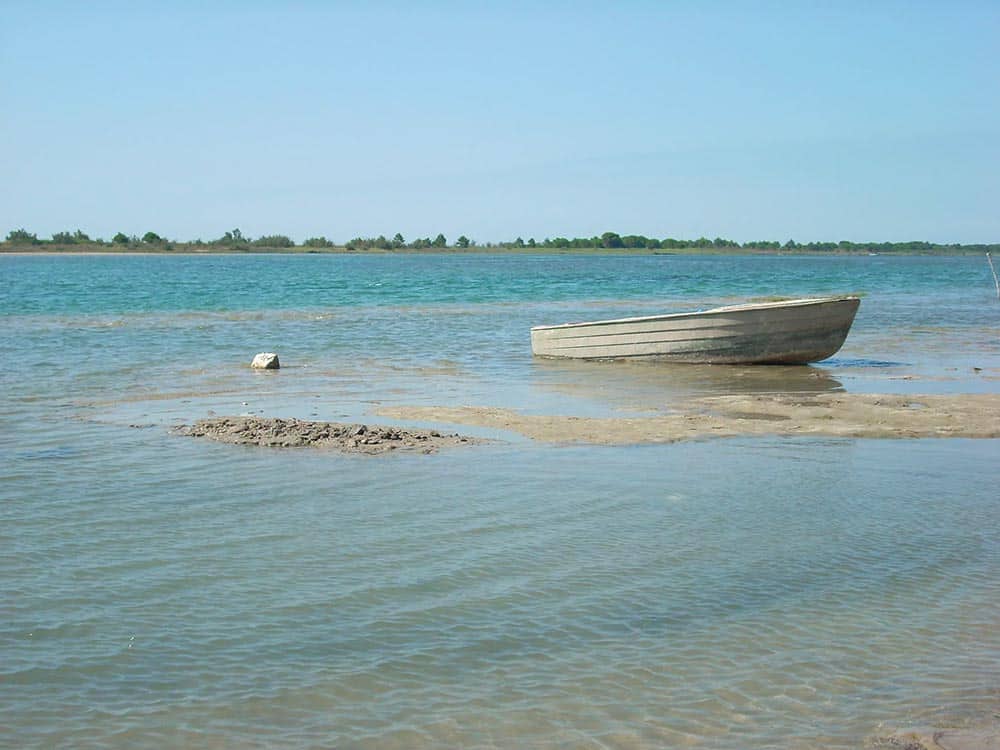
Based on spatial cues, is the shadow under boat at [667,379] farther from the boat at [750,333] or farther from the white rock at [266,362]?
the white rock at [266,362]

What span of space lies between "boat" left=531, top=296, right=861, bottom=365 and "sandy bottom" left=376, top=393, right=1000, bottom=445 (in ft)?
12.4

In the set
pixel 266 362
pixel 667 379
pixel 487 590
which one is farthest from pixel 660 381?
pixel 487 590

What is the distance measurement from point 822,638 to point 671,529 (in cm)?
189

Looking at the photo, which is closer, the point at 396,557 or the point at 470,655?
the point at 470,655

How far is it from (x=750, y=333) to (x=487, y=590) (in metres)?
12.0

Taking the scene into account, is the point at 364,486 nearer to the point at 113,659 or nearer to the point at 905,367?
the point at 113,659

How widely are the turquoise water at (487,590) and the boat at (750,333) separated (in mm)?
5326

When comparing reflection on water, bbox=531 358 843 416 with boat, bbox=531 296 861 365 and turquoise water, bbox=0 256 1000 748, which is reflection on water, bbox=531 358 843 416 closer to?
boat, bbox=531 296 861 365

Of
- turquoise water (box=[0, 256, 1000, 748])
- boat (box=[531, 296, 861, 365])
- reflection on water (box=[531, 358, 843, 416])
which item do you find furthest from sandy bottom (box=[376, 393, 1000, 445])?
boat (box=[531, 296, 861, 365])

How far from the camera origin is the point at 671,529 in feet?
22.5

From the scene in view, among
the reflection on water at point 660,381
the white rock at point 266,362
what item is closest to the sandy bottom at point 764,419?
the reflection on water at point 660,381

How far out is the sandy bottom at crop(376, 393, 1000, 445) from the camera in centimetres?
1035

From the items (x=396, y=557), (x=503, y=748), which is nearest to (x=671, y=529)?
(x=396, y=557)

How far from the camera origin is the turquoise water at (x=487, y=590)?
14.0 feet
